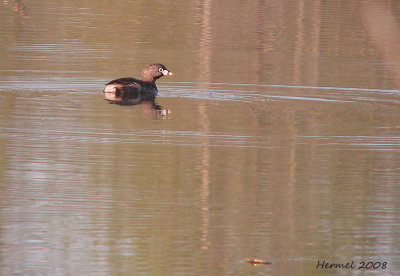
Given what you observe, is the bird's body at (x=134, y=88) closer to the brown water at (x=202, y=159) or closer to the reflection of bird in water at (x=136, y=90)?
the reflection of bird in water at (x=136, y=90)

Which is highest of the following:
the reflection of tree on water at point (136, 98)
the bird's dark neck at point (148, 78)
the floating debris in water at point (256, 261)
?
the floating debris in water at point (256, 261)

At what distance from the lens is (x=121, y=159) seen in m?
12.4

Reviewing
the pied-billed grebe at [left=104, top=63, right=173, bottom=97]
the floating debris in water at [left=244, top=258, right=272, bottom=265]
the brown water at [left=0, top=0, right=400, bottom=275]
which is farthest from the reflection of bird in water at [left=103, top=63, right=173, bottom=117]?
the floating debris in water at [left=244, top=258, right=272, bottom=265]

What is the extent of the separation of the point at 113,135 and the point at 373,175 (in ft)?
11.5

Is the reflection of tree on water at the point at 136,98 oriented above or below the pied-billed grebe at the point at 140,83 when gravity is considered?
below

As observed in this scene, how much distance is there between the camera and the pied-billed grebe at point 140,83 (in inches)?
711

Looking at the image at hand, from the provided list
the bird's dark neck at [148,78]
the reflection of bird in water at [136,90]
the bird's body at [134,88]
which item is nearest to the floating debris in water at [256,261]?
the reflection of bird in water at [136,90]

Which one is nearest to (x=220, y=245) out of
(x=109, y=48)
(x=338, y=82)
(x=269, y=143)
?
(x=269, y=143)

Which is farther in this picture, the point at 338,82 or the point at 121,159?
the point at 338,82

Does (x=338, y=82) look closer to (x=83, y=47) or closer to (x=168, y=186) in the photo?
(x=83, y=47)

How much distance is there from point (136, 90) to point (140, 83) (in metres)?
0.14

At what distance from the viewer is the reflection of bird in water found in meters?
17.9

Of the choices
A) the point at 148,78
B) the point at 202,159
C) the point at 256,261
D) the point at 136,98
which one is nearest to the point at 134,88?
the point at 136,98

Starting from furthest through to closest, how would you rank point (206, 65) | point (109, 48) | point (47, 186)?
point (109, 48)
point (206, 65)
point (47, 186)
